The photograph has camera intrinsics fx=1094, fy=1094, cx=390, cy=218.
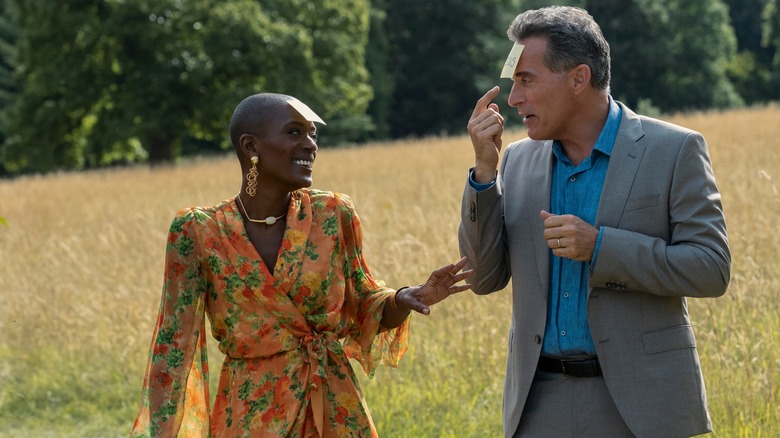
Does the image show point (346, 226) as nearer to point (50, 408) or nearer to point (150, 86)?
point (50, 408)

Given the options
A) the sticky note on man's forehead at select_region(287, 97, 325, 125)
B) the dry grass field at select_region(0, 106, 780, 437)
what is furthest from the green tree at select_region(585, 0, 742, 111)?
the sticky note on man's forehead at select_region(287, 97, 325, 125)

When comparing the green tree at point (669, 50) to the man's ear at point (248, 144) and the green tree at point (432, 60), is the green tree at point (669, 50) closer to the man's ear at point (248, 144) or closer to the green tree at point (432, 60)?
the green tree at point (432, 60)

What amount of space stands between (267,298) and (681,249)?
1.29 metres

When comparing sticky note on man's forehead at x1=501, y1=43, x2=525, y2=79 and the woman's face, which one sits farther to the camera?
the woman's face

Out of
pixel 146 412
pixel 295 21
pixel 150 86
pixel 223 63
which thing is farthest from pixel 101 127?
pixel 146 412

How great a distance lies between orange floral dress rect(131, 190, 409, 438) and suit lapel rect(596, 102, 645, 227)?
3.02ft

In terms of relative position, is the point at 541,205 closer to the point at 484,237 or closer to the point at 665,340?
the point at 484,237

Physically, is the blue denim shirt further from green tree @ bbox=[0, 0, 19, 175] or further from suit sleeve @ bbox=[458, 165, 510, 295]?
green tree @ bbox=[0, 0, 19, 175]

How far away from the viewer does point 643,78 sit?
161ft

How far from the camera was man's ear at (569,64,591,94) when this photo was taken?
3.17 m

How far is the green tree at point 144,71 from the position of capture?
30656 mm

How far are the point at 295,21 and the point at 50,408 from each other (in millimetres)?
27843

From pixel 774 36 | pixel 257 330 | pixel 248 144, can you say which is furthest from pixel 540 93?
pixel 774 36

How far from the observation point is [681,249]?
2934 mm
